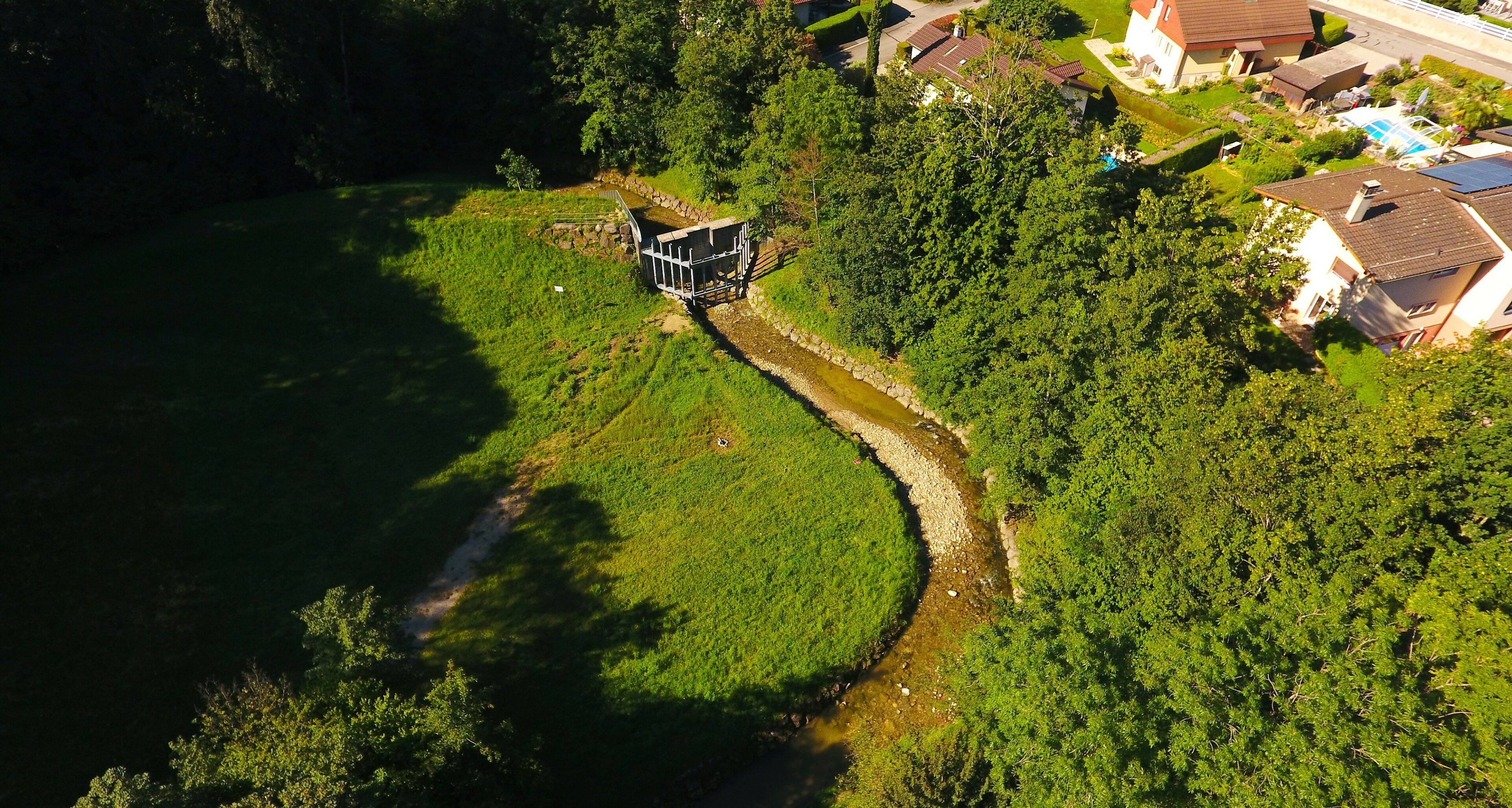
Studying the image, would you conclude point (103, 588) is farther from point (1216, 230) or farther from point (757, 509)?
point (1216, 230)

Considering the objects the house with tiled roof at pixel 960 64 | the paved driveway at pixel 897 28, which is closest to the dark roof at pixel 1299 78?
the house with tiled roof at pixel 960 64

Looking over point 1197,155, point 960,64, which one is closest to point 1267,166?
point 1197,155

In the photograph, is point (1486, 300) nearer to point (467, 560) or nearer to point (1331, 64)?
point (1331, 64)

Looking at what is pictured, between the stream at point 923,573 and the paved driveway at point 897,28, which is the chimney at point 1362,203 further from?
the paved driveway at point 897,28

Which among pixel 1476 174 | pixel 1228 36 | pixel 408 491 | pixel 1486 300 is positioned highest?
pixel 1228 36

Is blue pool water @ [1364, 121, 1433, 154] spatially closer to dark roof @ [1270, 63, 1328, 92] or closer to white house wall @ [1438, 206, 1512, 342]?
dark roof @ [1270, 63, 1328, 92]
